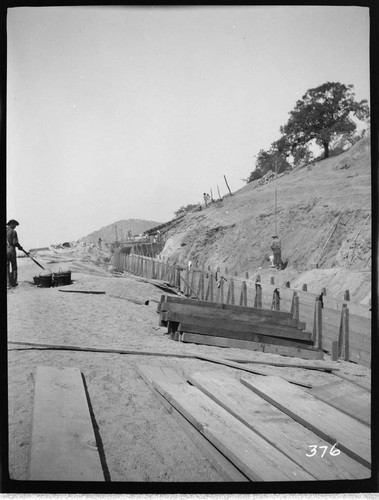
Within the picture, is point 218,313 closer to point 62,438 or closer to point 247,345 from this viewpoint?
A: point 247,345

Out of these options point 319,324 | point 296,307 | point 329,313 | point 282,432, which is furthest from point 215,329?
point 282,432

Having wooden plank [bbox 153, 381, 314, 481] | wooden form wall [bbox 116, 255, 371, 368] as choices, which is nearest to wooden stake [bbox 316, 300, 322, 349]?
wooden form wall [bbox 116, 255, 371, 368]

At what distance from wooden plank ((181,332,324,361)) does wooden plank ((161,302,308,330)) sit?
1.69ft

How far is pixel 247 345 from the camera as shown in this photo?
314 inches

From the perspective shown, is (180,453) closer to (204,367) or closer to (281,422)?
(281,422)

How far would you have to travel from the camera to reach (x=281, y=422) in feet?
12.7

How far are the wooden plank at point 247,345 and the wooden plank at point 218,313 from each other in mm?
514

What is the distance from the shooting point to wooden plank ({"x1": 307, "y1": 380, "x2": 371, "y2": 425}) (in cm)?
389

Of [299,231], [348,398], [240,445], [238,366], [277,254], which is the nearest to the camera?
[240,445]

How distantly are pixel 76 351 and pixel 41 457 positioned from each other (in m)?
2.65

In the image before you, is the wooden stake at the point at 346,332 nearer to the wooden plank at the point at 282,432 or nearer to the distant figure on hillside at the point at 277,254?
the wooden plank at the point at 282,432

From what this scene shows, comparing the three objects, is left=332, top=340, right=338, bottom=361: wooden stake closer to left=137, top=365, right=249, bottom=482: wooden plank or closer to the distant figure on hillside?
left=137, top=365, right=249, bottom=482: wooden plank

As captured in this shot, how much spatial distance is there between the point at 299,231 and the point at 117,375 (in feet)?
56.8

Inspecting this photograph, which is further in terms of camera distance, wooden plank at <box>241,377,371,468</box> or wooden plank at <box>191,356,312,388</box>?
wooden plank at <box>191,356,312,388</box>
